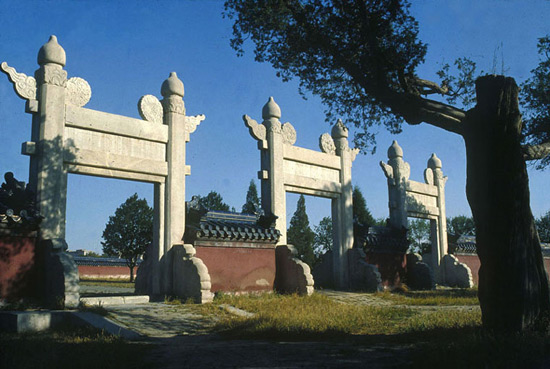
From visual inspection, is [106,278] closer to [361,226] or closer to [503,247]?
[361,226]

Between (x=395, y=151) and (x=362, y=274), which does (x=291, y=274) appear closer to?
(x=362, y=274)

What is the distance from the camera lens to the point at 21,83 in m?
11.3

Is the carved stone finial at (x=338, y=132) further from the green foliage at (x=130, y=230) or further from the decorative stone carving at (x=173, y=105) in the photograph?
the green foliage at (x=130, y=230)

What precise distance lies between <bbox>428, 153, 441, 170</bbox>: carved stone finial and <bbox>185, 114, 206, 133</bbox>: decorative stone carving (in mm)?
12909

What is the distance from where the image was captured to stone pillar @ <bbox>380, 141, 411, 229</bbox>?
65.8 ft

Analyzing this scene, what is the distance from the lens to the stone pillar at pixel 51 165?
10.5 metres

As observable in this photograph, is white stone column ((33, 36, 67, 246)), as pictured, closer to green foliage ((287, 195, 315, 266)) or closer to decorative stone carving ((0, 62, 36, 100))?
decorative stone carving ((0, 62, 36, 100))

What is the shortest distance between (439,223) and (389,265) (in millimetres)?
4706

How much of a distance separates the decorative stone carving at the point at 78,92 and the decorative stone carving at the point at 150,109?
1465mm

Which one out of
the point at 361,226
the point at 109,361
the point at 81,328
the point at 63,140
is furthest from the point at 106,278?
the point at 109,361

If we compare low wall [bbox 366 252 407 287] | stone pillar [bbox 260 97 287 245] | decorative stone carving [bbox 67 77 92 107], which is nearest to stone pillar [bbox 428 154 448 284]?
low wall [bbox 366 252 407 287]

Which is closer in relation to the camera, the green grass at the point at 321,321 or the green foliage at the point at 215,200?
the green grass at the point at 321,321

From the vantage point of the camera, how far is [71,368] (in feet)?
17.4

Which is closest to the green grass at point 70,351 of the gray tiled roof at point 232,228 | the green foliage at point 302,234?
the gray tiled roof at point 232,228
